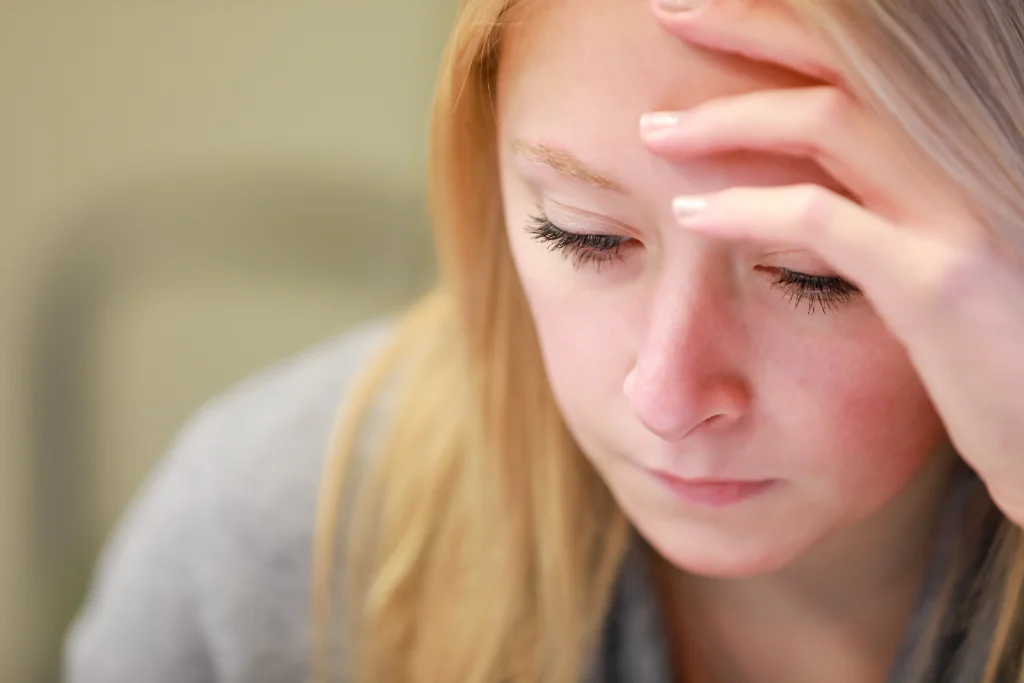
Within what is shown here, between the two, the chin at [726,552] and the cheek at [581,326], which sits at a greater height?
the cheek at [581,326]

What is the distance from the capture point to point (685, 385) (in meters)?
0.48

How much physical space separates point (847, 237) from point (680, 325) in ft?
0.29

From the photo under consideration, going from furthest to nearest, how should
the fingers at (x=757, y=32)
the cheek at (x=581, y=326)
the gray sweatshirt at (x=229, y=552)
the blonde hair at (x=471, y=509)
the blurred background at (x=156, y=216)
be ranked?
the blurred background at (x=156, y=216), the gray sweatshirt at (x=229, y=552), the blonde hair at (x=471, y=509), the cheek at (x=581, y=326), the fingers at (x=757, y=32)

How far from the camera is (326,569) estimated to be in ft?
2.51

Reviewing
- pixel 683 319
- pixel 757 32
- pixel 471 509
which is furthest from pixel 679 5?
pixel 471 509

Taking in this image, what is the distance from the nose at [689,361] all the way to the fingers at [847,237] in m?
0.05

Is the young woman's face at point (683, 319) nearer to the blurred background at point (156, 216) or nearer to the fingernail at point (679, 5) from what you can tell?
the fingernail at point (679, 5)

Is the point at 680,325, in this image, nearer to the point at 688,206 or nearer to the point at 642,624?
the point at 688,206

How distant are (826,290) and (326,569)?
46 cm

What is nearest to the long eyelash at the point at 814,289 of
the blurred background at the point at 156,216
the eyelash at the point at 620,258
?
the eyelash at the point at 620,258

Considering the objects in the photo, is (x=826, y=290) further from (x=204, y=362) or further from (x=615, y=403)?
(x=204, y=362)

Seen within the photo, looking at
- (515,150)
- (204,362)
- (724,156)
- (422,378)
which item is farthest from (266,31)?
(724,156)

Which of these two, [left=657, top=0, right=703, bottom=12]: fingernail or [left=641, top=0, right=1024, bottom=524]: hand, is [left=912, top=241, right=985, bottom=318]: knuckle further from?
[left=657, top=0, right=703, bottom=12]: fingernail

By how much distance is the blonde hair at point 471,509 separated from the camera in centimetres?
63
